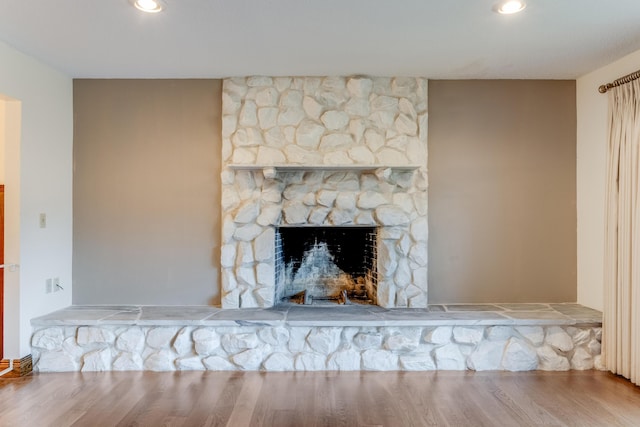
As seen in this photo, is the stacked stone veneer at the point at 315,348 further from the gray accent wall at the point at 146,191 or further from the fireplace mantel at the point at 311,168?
the fireplace mantel at the point at 311,168

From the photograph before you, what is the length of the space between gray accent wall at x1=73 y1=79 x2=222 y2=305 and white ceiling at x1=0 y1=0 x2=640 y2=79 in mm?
230

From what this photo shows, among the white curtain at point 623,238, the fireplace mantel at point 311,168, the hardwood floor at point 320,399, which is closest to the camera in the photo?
the hardwood floor at point 320,399

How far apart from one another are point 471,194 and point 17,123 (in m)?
3.62

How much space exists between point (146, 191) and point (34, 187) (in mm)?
795

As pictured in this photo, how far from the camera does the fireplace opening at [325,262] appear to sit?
3865 mm

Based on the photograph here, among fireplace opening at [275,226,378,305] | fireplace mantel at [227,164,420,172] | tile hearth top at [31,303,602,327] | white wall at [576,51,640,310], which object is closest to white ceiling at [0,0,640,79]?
white wall at [576,51,640,310]

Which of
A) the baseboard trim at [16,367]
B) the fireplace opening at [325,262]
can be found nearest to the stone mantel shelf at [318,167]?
the fireplace opening at [325,262]

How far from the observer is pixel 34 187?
3.06m

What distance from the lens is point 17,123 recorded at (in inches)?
115

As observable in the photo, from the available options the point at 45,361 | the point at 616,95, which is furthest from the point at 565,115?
the point at 45,361

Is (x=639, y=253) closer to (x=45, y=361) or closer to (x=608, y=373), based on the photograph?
(x=608, y=373)

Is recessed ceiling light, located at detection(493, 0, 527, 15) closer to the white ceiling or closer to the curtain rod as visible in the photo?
the white ceiling

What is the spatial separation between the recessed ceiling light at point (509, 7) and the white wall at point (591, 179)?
1367 mm

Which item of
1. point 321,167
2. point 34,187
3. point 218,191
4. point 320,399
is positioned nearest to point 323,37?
point 321,167
